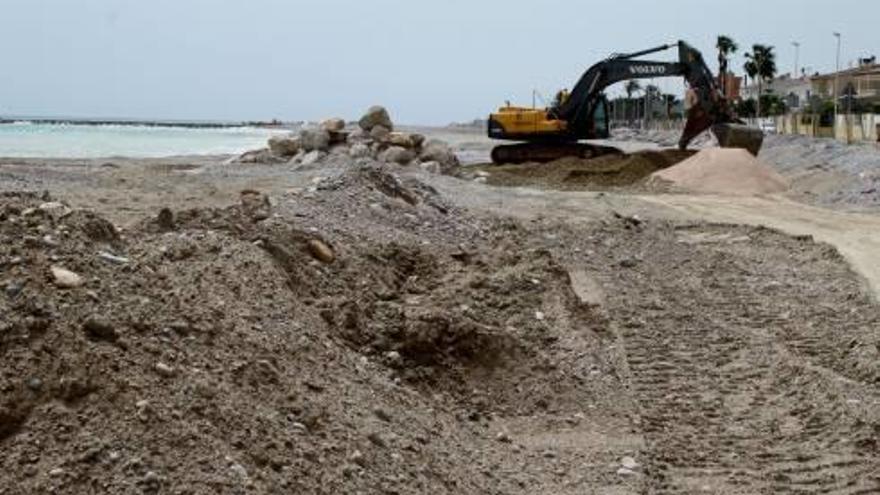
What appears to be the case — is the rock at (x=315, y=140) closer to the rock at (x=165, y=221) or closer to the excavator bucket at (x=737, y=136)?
the excavator bucket at (x=737, y=136)

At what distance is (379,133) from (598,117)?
564cm

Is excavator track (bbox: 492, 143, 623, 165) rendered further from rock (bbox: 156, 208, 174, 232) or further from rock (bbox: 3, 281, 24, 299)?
rock (bbox: 3, 281, 24, 299)

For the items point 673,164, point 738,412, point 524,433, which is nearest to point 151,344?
point 524,433

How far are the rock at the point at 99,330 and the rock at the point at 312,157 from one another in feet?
69.1

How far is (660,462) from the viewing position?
241 inches

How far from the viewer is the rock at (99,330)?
4.86m

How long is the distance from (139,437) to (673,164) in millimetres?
23801

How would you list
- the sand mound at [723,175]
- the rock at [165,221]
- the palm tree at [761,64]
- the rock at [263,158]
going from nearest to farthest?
the rock at [165,221], the sand mound at [723,175], the rock at [263,158], the palm tree at [761,64]

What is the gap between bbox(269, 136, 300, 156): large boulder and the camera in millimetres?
29594

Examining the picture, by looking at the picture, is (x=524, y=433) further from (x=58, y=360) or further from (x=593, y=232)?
(x=593, y=232)

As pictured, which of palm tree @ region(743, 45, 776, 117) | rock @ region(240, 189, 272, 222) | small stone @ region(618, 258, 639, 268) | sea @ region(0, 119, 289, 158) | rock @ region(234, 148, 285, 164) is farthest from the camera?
palm tree @ region(743, 45, 776, 117)

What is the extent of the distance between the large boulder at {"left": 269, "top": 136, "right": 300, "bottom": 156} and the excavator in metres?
5.09

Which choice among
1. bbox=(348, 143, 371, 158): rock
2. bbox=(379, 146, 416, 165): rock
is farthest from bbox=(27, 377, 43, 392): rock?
bbox=(379, 146, 416, 165): rock

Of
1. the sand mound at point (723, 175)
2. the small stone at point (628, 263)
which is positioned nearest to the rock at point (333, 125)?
the sand mound at point (723, 175)
